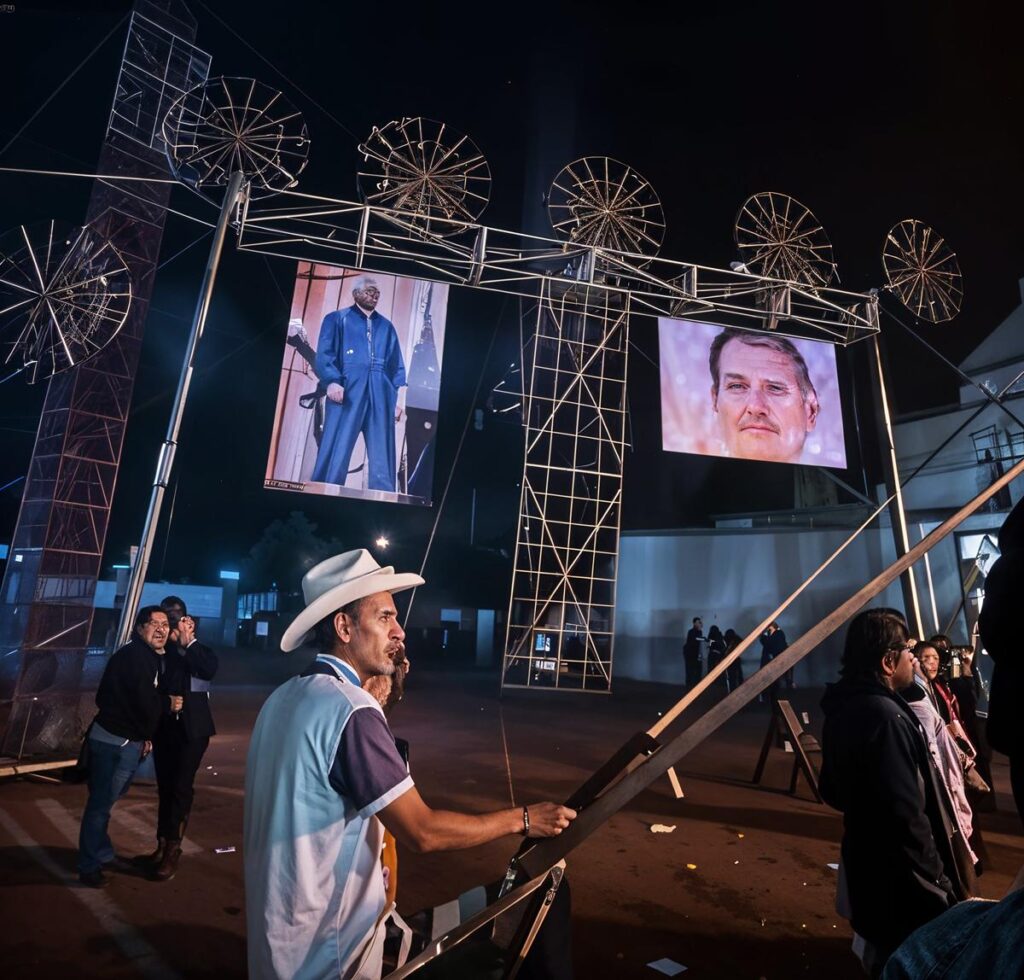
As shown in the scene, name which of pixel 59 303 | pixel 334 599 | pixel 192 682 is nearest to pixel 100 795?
pixel 192 682

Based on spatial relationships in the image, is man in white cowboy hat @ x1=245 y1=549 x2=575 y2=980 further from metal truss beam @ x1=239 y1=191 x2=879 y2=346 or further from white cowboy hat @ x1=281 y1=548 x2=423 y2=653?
metal truss beam @ x1=239 y1=191 x2=879 y2=346

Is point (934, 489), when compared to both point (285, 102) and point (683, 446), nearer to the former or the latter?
point (683, 446)

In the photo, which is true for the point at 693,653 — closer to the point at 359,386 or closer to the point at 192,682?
the point at 359,386

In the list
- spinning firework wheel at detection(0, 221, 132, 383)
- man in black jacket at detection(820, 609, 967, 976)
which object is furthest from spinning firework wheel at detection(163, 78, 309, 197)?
man in black jacket at detection(820, 609, 967, 976)

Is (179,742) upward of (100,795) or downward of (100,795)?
upward

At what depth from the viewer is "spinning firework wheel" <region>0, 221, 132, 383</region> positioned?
8.38 m

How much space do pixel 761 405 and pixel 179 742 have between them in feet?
38.6

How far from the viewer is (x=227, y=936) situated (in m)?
3.61

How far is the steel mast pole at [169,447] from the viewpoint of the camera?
22.3 feet

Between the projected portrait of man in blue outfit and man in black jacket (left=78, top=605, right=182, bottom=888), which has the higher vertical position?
the projected portrait of man in blue outfit

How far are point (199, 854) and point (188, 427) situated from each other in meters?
25.2

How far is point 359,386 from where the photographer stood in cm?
1136

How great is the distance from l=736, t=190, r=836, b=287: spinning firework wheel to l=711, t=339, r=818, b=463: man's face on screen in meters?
1.54

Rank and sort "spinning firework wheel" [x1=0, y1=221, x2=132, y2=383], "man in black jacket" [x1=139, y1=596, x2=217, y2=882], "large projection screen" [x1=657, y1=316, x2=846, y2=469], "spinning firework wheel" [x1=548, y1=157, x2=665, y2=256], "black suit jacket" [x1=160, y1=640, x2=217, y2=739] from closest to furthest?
"man in black jacket" [x1=139, y1=596, x2=217, y2=882] < "black suit jacket" [x1=160, y1=640, x2=217, y2=739] < "spinning firework wheel" [x1=0, y1=221, x2=132, y2=383] < "spinning firework wheel" [x1=548, y1=157, x2=665, y2=256] < "large projection screen" [x1=657, y1=316, x2=846, y2=469]
